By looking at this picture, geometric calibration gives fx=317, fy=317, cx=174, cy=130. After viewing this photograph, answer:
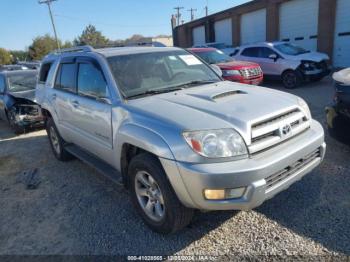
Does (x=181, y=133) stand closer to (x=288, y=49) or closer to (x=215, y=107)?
(x=215, y=107)

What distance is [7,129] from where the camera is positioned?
9117 mm

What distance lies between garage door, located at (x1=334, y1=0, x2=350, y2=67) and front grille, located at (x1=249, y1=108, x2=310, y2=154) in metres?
13.4

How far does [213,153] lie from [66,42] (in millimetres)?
71466

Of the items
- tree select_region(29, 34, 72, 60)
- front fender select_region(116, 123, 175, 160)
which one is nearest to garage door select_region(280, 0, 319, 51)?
front fender select_region(116, 123, 175, 160)

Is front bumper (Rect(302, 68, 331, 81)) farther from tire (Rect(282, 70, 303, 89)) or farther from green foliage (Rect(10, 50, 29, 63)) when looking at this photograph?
green foliage (Rect(10, 50, 29, 63))

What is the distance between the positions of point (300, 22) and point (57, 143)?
15.5m

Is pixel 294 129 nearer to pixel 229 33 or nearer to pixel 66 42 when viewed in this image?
pixel 229 33

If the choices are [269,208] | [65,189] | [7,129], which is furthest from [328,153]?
[7,129]

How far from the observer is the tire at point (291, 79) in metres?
10.9

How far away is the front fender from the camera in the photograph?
269cm

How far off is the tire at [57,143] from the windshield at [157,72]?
2203 mm

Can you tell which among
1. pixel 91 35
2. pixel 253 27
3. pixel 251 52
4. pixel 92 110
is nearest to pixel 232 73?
pixel 251 52

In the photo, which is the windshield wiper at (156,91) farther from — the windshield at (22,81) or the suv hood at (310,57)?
the suv hood at (310,57)

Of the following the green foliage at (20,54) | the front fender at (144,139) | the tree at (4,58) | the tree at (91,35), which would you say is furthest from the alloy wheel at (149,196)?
the tree at (91,35)
